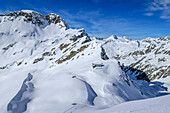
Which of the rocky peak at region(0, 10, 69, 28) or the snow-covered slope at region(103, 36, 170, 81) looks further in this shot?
the rocky peak at region(0, 10, 69, 28)

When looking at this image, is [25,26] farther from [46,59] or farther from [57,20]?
[46,59]

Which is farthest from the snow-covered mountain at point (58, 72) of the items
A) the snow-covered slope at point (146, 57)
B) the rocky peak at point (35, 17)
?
the snow-covered slope at point (146, 57)

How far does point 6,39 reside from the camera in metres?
71.6

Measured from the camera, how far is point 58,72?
22.7m

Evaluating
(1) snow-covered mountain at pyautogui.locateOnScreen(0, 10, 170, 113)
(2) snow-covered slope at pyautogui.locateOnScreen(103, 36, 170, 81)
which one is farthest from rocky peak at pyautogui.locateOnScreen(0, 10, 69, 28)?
(2) snow-covered slope at pyautogui.locateOnScreen(103, 36, 170, 81)

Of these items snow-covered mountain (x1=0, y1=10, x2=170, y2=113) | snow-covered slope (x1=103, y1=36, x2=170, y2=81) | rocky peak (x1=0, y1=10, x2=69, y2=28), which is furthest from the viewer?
rocky peak (x1=0, y1=10, x2=69, y2=28)

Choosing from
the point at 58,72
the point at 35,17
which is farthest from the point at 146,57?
the point at 35,17

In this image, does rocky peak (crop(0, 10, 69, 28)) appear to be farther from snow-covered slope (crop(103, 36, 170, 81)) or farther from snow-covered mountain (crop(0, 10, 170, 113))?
snow-covered slope (crop(103, 36, 170, 81))

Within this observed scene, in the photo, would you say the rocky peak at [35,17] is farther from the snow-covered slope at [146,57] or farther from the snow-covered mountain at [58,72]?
the snow-covered slope at [146,57]

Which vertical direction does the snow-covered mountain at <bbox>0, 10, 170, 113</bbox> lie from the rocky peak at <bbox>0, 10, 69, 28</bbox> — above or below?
below

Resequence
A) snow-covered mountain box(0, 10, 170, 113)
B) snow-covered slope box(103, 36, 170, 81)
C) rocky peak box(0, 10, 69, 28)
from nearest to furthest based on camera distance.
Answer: snow-covered mountain box(0, 10, 170, 113) < snow-covered slope box(103, 36, 170, 81) < rocky peak box(0, 10, 69, 28)

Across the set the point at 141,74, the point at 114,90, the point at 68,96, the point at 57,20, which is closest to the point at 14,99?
the point at 68,96

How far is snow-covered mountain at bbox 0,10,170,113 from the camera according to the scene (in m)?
11.3

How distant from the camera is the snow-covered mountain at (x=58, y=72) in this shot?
37.0ft
